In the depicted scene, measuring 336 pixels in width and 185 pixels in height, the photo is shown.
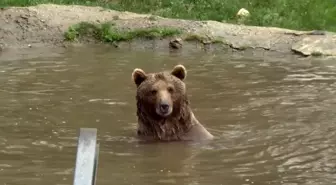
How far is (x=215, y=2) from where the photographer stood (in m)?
19.2

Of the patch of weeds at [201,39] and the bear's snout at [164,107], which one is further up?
the bear's snout at [164,107]

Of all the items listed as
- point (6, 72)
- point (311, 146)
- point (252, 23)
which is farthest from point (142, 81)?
point (252, 23)

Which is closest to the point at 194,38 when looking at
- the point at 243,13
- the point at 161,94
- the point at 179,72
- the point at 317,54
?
the point at 243,13

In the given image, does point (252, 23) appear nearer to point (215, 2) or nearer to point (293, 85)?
point (215, 2)

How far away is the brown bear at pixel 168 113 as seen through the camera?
959 cm

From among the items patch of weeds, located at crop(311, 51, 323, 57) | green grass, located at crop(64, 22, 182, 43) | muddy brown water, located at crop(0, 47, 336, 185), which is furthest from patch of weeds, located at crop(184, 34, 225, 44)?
patch of weeds, located at crop(311, 51, 323, 57)

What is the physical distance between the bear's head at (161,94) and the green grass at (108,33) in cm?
716

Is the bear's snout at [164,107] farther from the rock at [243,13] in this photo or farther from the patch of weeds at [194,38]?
the rock at [243,13]

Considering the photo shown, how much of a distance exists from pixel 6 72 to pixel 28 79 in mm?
762

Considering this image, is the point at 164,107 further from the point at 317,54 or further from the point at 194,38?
the point at 194,38

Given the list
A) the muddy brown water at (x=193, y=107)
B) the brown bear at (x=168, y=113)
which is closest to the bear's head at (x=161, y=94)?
the brown bear at (x=168, y=113)

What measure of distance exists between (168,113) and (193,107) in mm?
2309

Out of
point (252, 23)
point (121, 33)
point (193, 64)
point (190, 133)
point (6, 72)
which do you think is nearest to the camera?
point (190, 133)

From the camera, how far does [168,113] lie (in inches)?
374
